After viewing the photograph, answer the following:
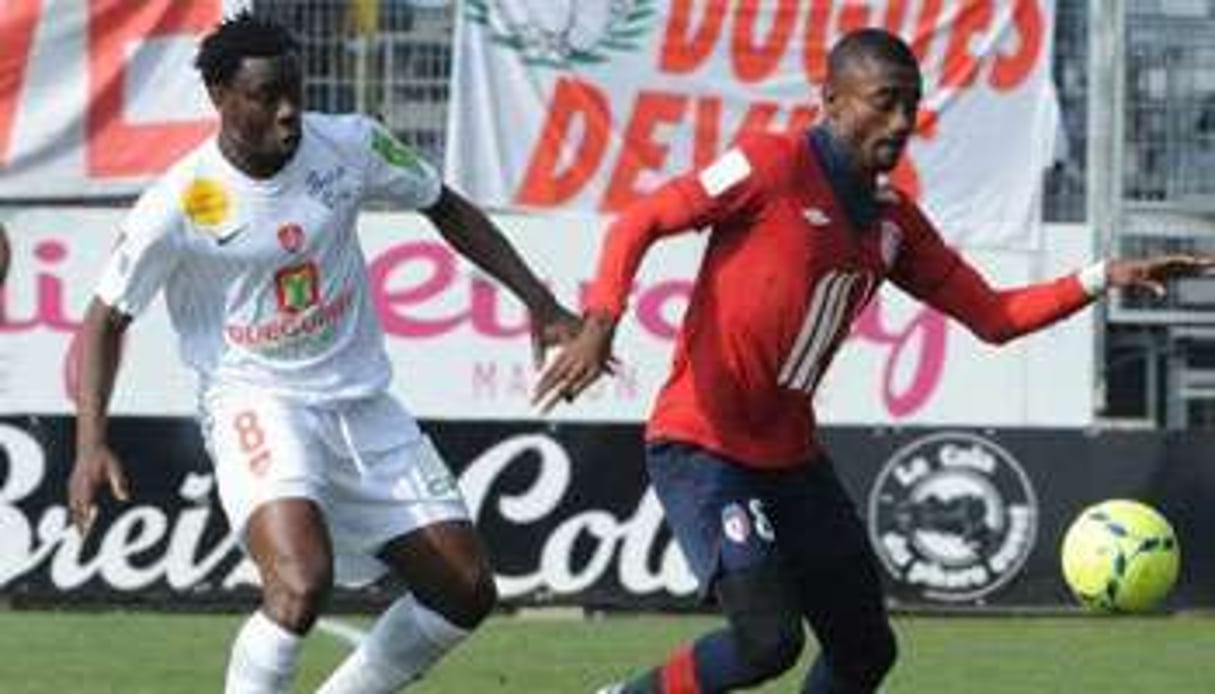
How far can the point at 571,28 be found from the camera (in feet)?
60.2

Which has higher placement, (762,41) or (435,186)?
(762,41)

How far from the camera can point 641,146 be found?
18375 mm

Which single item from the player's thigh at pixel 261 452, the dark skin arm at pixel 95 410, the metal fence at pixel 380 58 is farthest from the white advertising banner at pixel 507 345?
the dark skin arm at pixel 95 410

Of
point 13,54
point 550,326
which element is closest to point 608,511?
point 13,54

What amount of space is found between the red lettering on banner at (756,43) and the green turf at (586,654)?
12.3ft

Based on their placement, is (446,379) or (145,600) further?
(446,379)

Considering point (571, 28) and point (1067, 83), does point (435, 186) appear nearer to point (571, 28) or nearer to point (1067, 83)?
point (571, 28)

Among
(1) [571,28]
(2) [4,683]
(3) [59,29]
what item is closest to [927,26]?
(1) [571,28]

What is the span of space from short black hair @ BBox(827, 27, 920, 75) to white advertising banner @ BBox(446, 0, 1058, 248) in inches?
382

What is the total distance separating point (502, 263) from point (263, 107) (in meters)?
0.94

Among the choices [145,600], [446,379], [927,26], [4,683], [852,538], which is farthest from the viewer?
[927,26]

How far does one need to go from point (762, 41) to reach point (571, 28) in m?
1.13

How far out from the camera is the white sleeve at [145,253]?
886 cm

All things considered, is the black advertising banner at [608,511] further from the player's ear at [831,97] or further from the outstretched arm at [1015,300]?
the player's ear at [831,97]
